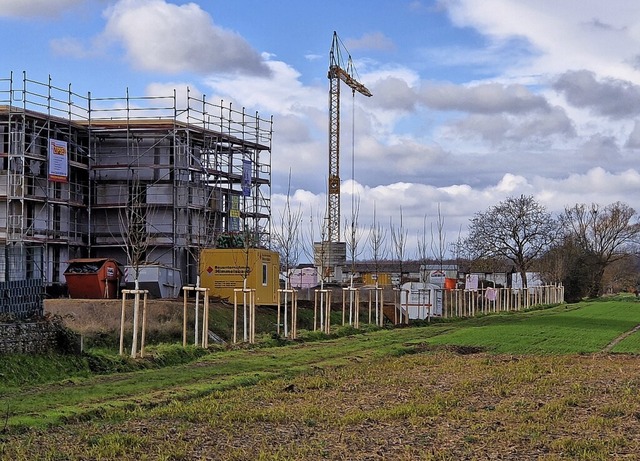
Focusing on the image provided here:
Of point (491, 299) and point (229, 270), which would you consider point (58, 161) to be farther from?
point (491, 299)

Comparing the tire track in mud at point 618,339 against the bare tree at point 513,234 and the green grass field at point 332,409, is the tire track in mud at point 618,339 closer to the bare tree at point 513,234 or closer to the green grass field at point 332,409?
the green grass field at point 332,409

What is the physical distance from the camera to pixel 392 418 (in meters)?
17.2

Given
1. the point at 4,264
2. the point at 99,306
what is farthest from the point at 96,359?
the point at 99,306

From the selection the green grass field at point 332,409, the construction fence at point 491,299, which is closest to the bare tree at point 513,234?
the construction fence at point 491,299

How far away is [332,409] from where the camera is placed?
59.8ft

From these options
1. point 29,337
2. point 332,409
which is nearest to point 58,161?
point 29,337

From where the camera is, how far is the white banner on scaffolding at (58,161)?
56.9 metres

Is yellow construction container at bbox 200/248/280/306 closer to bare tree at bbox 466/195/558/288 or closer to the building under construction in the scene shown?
the building under construction

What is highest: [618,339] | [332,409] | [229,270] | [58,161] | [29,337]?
[58,161]

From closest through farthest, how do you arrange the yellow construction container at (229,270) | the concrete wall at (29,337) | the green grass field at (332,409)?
the green grass field at (332,409)
the concrete wall at (29,337)
the yellow construction container at (229,270)

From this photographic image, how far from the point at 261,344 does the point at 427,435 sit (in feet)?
61.5

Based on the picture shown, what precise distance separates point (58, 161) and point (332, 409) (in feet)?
141

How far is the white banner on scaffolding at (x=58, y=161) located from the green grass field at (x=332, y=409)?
99.7 feet

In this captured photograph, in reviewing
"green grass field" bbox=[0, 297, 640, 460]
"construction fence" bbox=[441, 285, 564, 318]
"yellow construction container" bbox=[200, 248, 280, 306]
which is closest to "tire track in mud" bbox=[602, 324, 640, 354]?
"green grass field" bbox=[0, 297, 640, 460]
